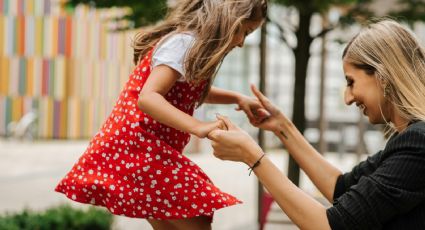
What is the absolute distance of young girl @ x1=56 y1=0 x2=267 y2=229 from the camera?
6.91 feet

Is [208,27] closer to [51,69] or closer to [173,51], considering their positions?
[173,51]

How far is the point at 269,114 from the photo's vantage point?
2441mm

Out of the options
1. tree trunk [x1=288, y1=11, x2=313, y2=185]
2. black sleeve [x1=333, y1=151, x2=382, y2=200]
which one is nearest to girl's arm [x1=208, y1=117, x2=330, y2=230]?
black sleeve [x1=333, y1=151, x2=382, y2=200]

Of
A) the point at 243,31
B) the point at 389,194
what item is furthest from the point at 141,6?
the point at 389,194

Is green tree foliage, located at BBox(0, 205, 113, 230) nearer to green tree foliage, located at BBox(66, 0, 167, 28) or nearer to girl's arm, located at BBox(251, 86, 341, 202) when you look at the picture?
green tree foliage, located at BBox(66, 0, 167, 28)

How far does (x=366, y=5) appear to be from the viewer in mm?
5090

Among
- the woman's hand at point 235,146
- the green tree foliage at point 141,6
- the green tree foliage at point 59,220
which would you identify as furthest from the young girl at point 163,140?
the green tree foliage at point 141,6

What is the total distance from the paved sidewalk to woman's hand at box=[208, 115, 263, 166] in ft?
13.1

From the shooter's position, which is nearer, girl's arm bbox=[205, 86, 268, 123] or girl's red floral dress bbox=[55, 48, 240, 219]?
girl's red floral dress bbox=[55, 48, 240, 219]

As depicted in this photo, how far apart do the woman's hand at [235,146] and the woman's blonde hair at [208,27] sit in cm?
32

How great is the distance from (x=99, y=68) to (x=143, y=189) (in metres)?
23.5

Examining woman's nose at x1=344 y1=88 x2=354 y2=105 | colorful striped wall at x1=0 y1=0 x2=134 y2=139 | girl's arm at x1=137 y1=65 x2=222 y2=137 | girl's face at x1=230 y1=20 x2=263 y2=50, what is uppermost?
girl's face at x1=230 y1=20 x2=263 y2=50

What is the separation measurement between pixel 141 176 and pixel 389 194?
78cm

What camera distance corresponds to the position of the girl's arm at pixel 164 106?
195 centimetres
